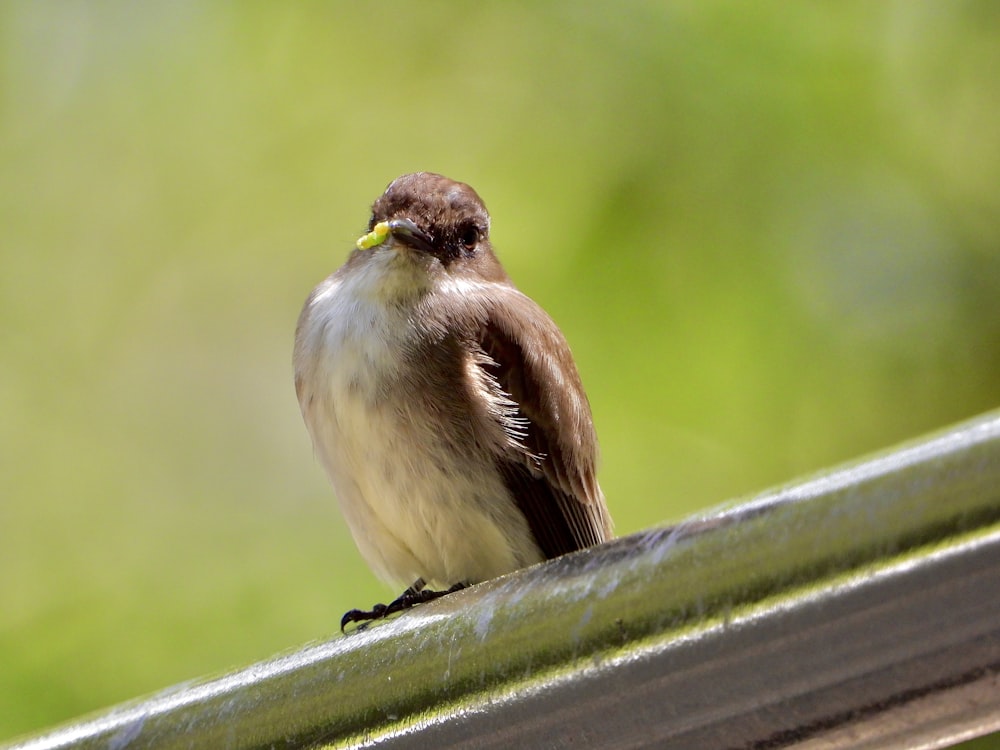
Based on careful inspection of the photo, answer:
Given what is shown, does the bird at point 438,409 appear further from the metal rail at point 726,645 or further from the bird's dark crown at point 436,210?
the metal rail at point 726,645

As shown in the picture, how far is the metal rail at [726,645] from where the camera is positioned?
1075mm

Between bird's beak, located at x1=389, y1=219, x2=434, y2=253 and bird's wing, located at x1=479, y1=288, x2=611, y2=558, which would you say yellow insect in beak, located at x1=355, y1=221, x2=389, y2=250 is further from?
bird's wing, located at x1=479, y1=288, x2=611, y2=558

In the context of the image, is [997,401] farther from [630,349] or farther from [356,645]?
[356,645]

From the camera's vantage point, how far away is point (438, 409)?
2.93 m

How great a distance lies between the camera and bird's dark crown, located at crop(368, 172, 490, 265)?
10.9ft

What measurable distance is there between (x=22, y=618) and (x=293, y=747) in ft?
8.58

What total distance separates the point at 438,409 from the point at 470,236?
2.23ft

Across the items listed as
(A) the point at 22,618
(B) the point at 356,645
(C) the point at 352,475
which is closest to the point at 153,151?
(A) the point at 22,618

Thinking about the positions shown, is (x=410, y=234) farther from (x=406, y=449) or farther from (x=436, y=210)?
(x=406, y=449)

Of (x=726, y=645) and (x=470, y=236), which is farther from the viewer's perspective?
(x=470, y=236)

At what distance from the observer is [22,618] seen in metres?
3.77

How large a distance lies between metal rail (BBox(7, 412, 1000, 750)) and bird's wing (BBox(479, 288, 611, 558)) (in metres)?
1.62

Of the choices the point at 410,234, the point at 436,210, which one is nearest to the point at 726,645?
the point at 410,234

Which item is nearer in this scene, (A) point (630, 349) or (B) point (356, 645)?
(B) point (356, 645)
